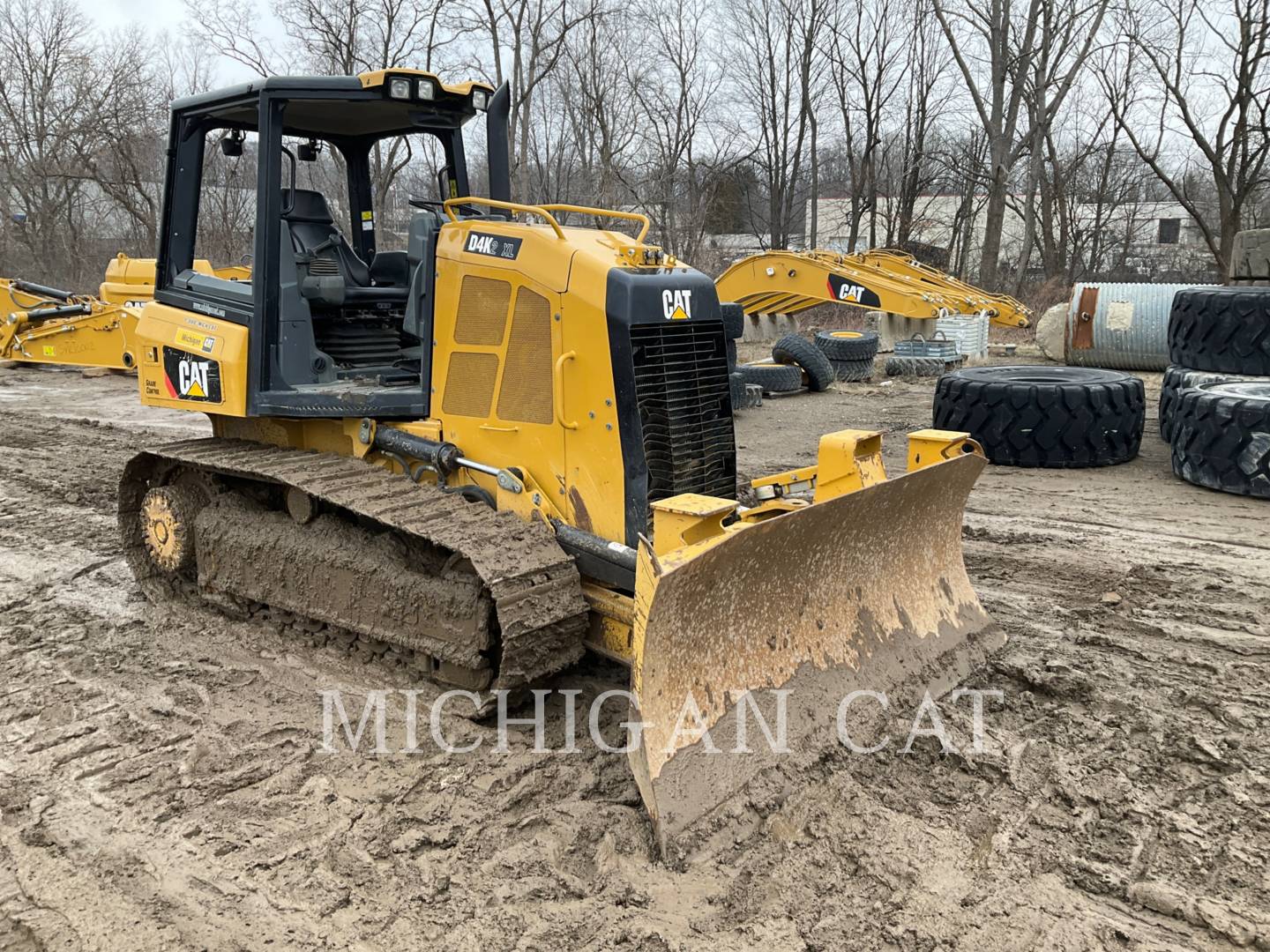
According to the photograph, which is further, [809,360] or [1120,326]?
[1120,326]

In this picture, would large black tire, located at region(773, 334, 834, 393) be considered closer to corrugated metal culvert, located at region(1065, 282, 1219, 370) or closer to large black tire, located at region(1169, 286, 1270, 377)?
corrugated metal culvert, located at region(1065, 282, 1219, 370)

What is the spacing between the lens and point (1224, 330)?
8109 mm

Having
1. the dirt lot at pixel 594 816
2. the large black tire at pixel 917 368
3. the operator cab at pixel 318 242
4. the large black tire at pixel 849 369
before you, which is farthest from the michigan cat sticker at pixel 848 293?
the operator cab at pixel 318 242

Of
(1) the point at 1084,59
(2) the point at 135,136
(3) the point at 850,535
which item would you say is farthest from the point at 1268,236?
(2) the point at 135,136

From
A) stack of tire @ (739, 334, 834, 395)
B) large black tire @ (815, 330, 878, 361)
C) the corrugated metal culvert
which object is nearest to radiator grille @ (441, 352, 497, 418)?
stack of tire @ (739, 334, 834, 395)

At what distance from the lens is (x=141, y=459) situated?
5152 millimetres

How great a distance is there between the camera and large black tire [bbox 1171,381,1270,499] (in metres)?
6.64

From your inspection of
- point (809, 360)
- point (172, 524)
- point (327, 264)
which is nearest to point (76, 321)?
point (809, 360)

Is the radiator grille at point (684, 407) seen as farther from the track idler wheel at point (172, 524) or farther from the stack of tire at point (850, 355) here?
the stack of tire at point (850, 355)

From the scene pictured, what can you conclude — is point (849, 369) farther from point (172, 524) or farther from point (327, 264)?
point (172, 524)

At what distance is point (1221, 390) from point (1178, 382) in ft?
4.45

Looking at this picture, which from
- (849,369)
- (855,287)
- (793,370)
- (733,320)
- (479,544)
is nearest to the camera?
(479,544)

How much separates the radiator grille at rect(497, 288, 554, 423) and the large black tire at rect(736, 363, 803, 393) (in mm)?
8005

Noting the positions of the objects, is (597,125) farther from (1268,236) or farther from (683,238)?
(1268,236)
